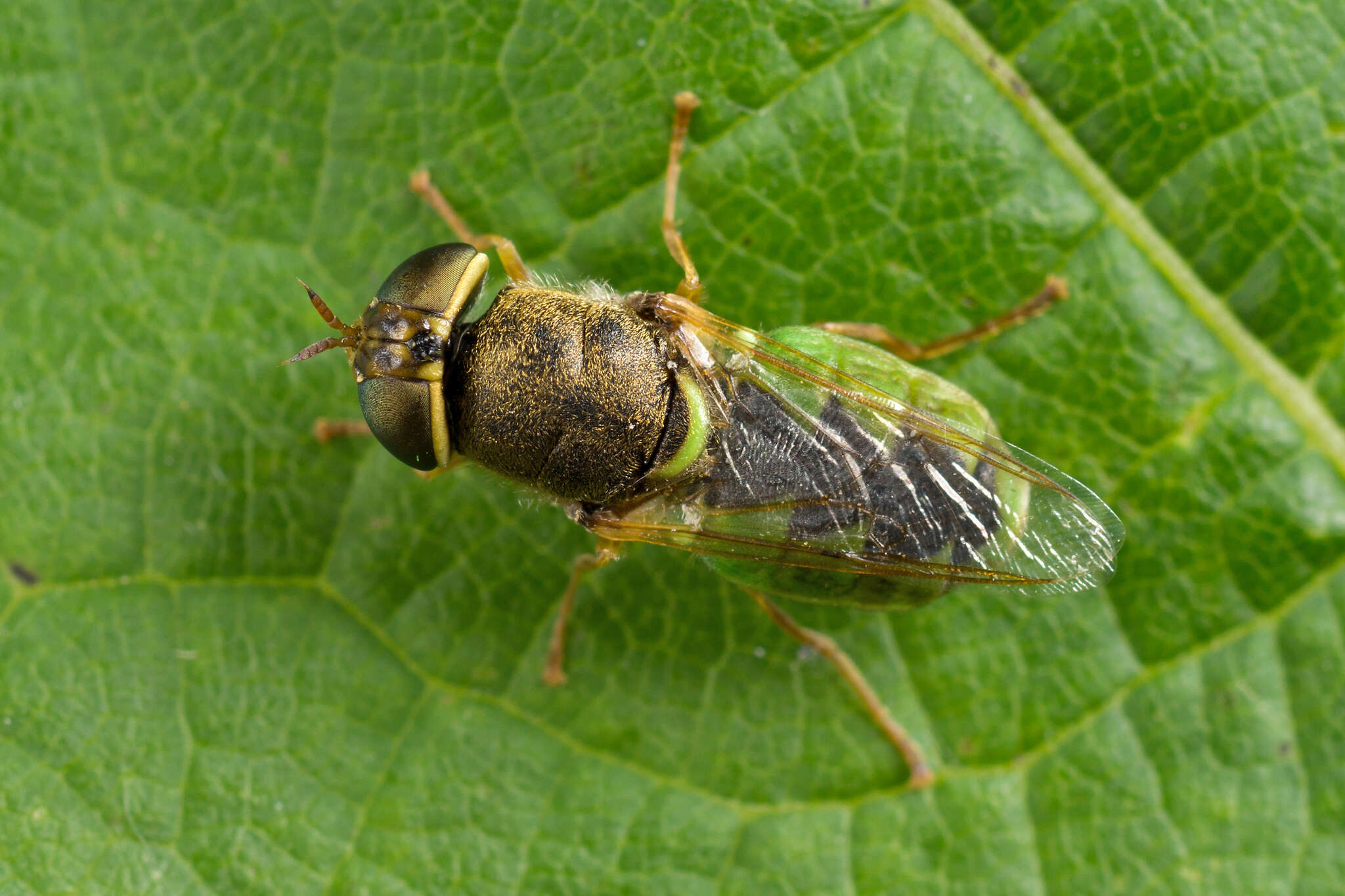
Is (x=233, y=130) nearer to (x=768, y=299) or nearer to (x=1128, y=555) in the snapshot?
(x=768, y=299)

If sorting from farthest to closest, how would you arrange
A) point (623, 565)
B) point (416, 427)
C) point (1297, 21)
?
point (623, 565), point (1297, 21), point (416, 427)

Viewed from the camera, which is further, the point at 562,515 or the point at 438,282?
the point at 562,515

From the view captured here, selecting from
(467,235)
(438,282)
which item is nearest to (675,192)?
(467,235)

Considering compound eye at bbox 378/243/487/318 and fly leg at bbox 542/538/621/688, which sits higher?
compound eye at bbox 378/243/487/318

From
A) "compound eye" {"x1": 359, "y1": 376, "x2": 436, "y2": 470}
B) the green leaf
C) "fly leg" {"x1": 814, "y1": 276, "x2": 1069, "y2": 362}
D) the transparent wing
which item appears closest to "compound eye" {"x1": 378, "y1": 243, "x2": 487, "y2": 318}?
"compound eye" {"x1": 359, "y1": 376, "x2": 436, "y2": 470}

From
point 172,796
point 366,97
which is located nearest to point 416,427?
point 366,97

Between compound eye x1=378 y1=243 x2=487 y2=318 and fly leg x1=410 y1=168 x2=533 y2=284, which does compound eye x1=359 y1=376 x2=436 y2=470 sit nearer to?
compound eye x1=378 y1=243 x2=487 y2=318

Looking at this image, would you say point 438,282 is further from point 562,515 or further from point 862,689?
point 862,689
